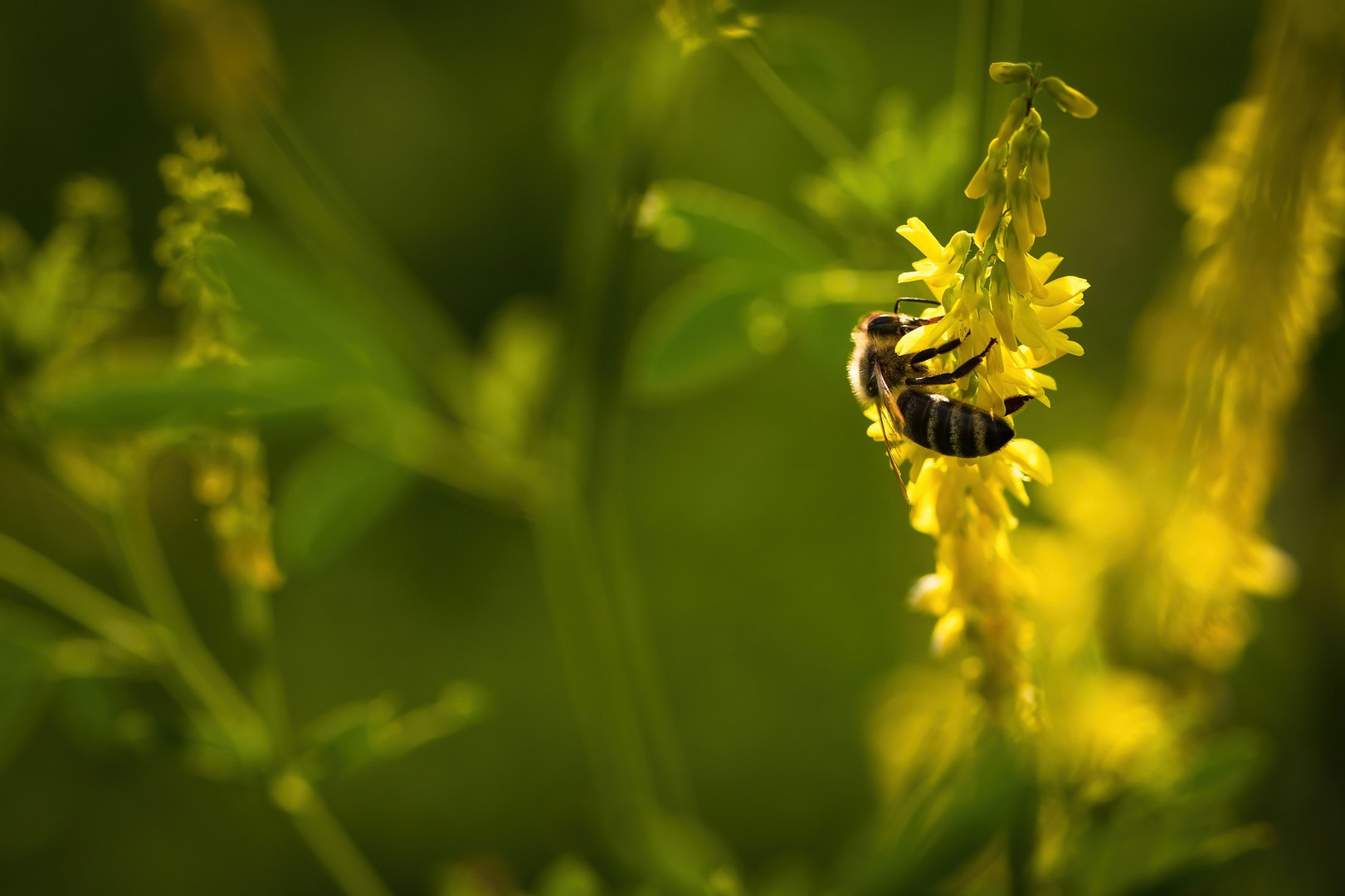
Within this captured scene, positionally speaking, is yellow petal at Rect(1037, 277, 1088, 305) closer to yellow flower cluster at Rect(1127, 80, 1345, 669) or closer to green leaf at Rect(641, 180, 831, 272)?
yellow flower cluster at Rect(1127, 80, 1345, 669)

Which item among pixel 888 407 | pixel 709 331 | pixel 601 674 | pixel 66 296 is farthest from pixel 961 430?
pixel 66 296

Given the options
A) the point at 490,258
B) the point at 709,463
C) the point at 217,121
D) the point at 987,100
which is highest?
the point at 490,258

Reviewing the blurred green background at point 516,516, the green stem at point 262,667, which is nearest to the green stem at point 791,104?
the green stem at point 262,667

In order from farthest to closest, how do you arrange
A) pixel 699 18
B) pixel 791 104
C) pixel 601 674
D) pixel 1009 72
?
pixel 601 674 < pixel 791 104 < pixel 699 18 < pixel 1009 72

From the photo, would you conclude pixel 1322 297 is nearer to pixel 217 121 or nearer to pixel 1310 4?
→ pixel 1310 4

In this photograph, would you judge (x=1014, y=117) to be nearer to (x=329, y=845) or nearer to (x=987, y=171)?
(x=987, y=171)

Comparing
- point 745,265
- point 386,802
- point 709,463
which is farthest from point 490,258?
point 745,265
